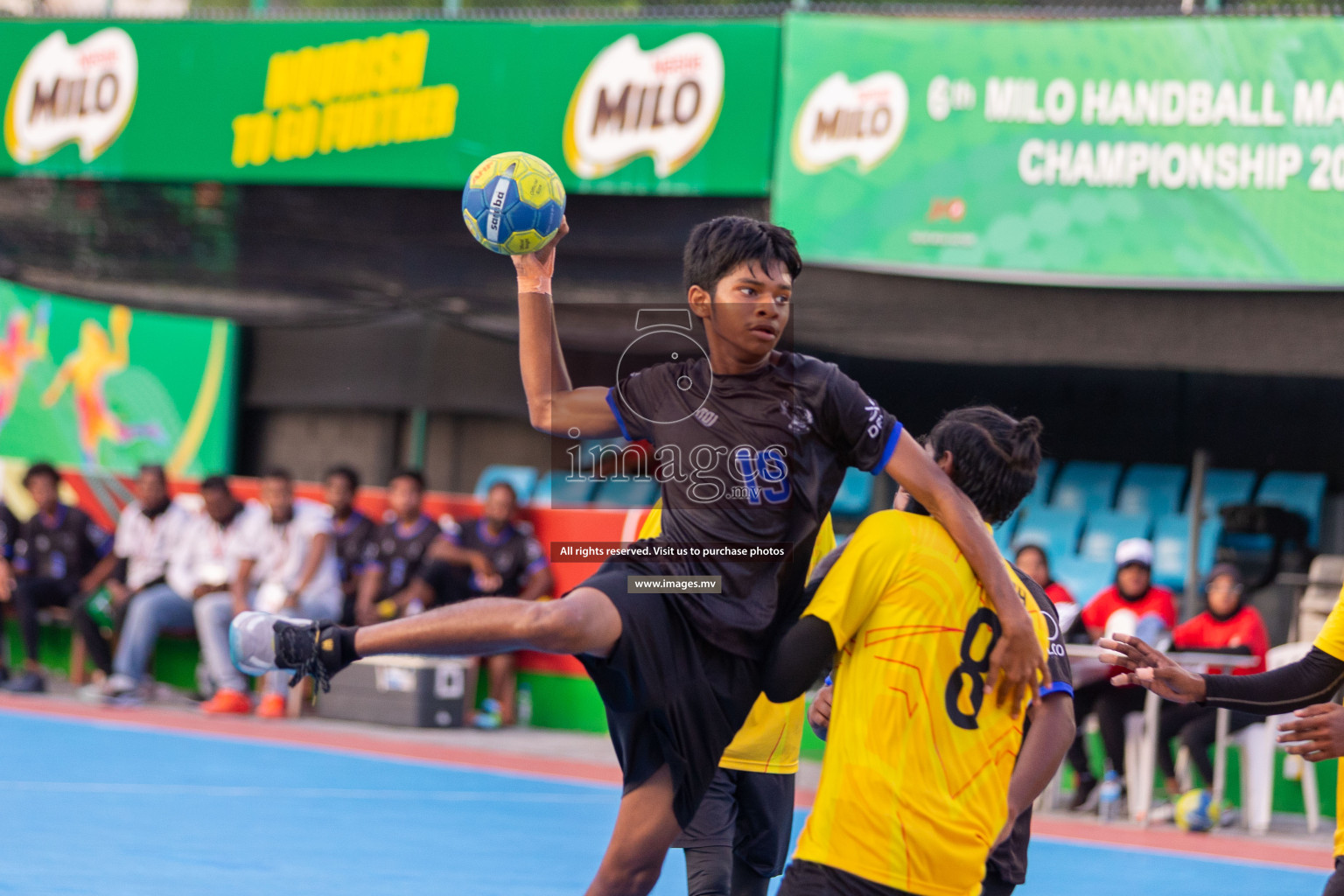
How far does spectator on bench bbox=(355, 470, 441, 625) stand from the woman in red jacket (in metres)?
6.09

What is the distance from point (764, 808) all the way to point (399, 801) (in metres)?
4.95

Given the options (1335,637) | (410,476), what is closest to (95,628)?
(410,476)

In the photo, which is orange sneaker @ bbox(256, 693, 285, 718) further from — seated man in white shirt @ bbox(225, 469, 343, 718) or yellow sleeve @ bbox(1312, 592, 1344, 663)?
yellow sleeve @ bbox(1312, 592, 1344, 663)

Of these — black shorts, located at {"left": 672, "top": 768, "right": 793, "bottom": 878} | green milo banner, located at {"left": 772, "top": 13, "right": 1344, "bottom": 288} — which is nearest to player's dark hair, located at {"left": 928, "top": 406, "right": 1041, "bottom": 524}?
black shorts, located at {"left": 672, "top": 768, "right": 793, "bottom": 878}

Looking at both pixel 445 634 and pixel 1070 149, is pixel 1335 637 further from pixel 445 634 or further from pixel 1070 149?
pixel 1070 149

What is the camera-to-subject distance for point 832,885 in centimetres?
376

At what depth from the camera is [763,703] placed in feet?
17.5

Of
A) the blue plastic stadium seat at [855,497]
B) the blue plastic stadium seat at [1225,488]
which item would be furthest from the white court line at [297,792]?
the blue plastic stadium seat at [1225,488]

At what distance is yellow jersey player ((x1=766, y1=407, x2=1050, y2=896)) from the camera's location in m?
3.76

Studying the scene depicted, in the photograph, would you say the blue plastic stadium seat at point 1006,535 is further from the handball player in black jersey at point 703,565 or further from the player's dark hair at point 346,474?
the handball player in black jersey at point 703,565

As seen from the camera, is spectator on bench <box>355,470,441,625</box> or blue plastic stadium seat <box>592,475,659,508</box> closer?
spectator on bench <box>355,470,441,625</box>

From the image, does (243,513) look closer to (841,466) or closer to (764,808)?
(764,808)

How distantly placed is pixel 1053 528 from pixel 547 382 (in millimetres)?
9547

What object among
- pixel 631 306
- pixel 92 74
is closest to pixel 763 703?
pixel 631 306
